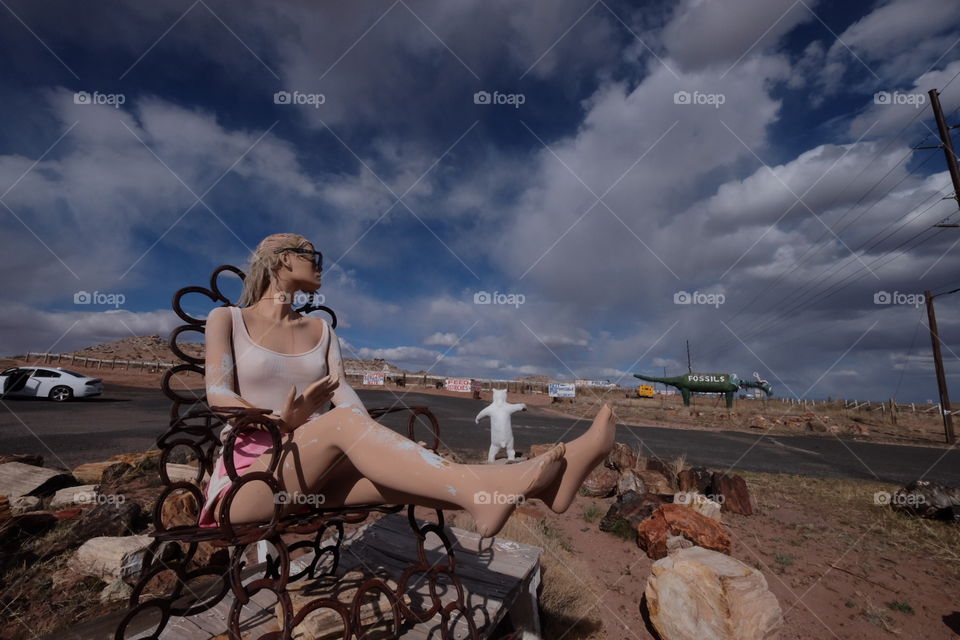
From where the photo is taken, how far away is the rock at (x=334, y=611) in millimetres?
1770

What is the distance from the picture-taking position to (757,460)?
10102mm

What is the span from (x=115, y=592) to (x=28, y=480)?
2546 mm

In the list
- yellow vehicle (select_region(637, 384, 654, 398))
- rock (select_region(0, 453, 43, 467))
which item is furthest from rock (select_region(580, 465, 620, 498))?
yellow vehicle (select_region(637, 384, 654, 398))

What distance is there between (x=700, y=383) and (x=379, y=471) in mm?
34960

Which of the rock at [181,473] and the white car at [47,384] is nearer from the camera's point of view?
the rock at [181,473]

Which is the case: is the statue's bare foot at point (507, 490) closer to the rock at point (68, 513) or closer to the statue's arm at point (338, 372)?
the statue's arm at point (338, 372)

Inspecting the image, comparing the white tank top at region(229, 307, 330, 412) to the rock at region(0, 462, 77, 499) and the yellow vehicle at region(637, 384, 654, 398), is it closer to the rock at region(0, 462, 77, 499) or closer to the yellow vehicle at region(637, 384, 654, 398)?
the rock at region(0, 462, 77, 499)

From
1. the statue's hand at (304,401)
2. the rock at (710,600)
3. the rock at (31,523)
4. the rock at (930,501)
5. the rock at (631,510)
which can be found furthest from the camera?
the rock at (930,501)

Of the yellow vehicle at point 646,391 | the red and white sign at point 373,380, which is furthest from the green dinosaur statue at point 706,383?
the red and white sign at point 373,380

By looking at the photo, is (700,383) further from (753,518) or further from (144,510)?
(144,510)

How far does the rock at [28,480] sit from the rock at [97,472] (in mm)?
384

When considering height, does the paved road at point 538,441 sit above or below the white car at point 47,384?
below

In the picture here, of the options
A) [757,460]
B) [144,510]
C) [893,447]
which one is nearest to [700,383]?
[893,447]

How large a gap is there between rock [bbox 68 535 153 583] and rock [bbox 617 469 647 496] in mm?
5252
